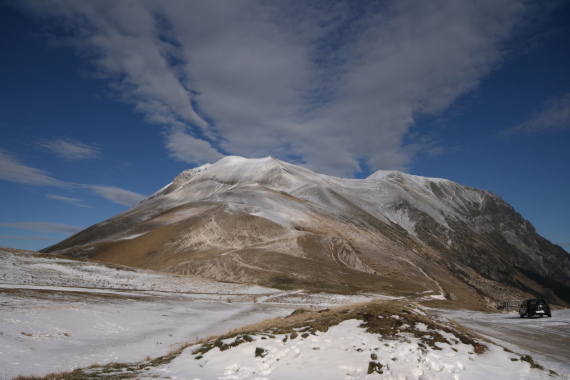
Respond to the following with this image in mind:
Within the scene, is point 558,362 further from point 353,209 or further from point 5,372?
point 353,209

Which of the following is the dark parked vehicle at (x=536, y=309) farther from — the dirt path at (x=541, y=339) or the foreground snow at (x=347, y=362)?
the foreground snow at (x=347, y=362)

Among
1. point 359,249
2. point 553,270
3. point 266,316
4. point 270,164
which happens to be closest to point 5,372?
point 266,316

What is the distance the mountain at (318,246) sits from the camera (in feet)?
238

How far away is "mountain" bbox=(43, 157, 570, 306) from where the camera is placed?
72.6 meters

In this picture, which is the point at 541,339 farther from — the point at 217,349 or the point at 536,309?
the point at 217,349

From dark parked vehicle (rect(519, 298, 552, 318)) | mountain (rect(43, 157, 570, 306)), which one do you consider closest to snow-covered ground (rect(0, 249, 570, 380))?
dark parked vehicle (rect(519, 298, 552, 318))

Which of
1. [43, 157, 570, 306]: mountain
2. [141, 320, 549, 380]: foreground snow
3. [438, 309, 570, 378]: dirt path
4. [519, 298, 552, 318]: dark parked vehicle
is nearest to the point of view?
[141, 320, 549, 380]: foreground snow

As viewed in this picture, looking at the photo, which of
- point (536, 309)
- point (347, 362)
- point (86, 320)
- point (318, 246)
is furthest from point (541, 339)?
point (318, 246)

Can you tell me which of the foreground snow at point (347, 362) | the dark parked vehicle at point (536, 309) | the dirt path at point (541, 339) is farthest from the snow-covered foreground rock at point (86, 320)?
the dark parked vehicle at point (536, 309)

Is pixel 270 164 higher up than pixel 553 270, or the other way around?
pixel 270 164

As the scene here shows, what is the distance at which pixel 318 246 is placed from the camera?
86875 mm

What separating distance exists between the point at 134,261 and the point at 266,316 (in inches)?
2287

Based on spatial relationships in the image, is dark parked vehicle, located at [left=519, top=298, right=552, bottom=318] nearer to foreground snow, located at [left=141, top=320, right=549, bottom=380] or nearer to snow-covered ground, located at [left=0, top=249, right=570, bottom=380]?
snow-covered ground, located at [left=0, top=249, right=570, bottom=380]

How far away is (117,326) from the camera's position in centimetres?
2245
